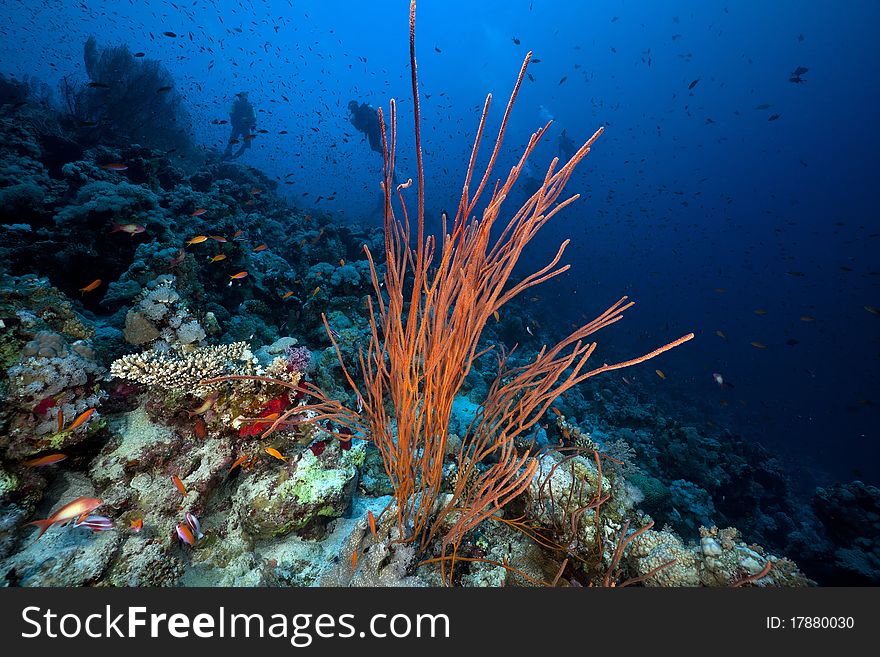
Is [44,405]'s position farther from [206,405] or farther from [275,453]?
[275,453]

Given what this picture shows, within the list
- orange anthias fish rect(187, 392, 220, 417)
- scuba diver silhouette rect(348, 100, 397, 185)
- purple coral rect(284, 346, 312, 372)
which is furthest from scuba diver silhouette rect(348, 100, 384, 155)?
orange anthias fish rect(187, 392, 220, 417)

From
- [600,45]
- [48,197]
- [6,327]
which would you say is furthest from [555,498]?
[600,45]

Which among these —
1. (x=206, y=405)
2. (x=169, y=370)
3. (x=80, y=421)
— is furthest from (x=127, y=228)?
(x=206, y=405)

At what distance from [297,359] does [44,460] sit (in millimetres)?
1650

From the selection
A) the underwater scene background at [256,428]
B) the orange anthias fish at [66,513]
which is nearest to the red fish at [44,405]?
the underwater scene background at [256,428]

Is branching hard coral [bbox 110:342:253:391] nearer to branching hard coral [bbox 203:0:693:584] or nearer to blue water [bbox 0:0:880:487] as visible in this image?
branching hard coral [bbox 203:0:693:584]

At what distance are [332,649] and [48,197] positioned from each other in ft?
29.7

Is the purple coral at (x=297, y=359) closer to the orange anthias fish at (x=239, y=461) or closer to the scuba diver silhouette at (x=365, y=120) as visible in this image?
the orange anthias fish at (x=239, y=461)

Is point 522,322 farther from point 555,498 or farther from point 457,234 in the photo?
point 457,234

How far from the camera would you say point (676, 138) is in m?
58.6

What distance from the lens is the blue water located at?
109 feet

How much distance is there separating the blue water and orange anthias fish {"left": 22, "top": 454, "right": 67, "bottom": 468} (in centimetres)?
2041

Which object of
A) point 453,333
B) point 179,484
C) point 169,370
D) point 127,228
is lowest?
point 179,484

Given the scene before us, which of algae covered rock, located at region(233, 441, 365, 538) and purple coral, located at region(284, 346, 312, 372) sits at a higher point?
purple coral, located at region(284, 346, 312, 372)
